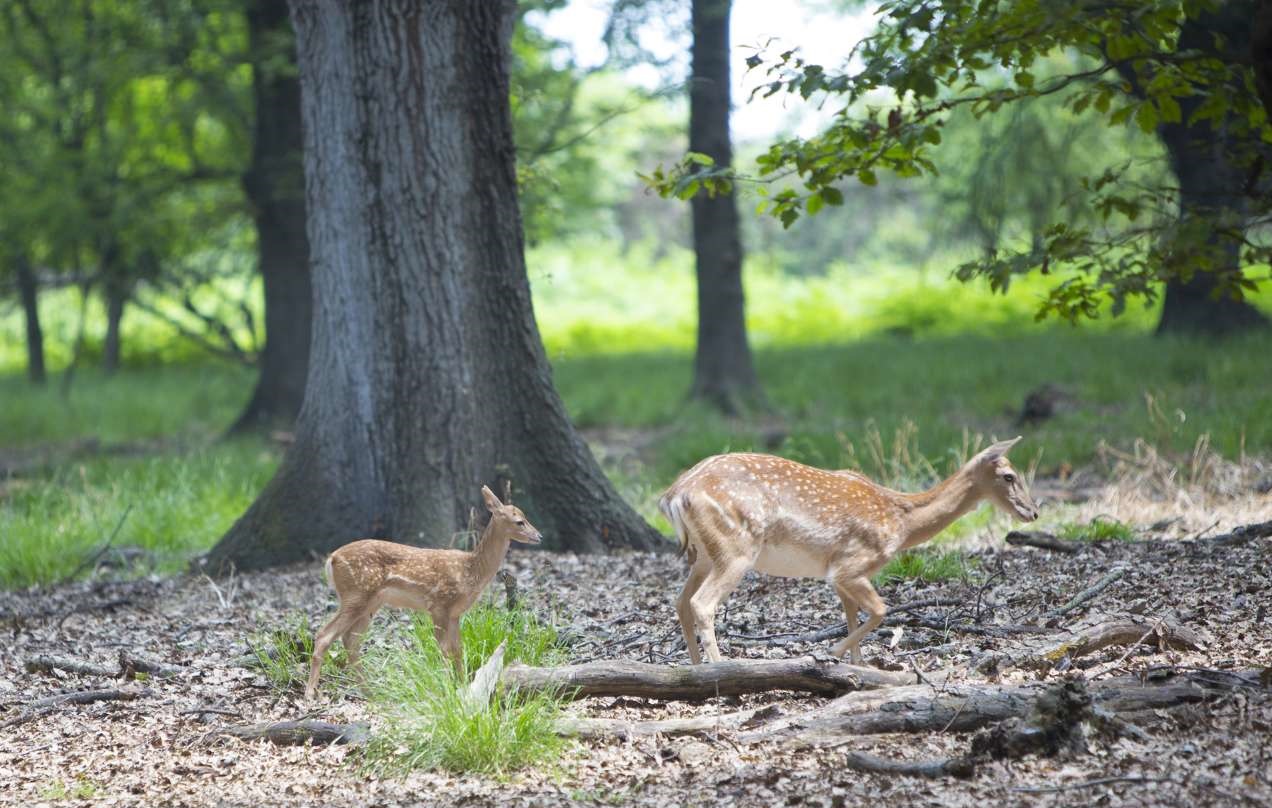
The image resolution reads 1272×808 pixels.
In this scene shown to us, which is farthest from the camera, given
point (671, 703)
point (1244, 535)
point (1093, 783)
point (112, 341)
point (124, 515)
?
point (112, 341)

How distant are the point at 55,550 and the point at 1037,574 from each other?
6170 mm

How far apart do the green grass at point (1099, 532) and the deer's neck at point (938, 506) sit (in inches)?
83.6

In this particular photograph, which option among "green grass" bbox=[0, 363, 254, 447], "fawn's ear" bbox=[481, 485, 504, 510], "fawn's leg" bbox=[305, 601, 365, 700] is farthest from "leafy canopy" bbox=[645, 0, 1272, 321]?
"green grass" bbox=[0, 363, 254, 447]

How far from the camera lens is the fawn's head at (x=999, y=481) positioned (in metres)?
5.93

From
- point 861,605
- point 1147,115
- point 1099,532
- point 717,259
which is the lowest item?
point 1099,532

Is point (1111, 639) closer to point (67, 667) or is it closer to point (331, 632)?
point (331, 632)

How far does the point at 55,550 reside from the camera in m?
8.88

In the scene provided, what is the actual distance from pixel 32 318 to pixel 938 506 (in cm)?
2154

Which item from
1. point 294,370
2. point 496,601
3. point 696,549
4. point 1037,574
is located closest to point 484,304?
point 496,601

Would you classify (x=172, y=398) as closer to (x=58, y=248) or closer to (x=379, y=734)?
(x=58, y=248)

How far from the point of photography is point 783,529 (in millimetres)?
5594

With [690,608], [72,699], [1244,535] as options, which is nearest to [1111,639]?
[690,608]

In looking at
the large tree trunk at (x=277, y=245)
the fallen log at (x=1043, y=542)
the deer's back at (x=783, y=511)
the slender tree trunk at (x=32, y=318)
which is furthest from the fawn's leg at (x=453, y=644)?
the slender tree trunk at (x=32, y=318)

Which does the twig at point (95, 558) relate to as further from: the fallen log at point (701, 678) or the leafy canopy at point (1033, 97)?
the fallen log at point (701, 678)
